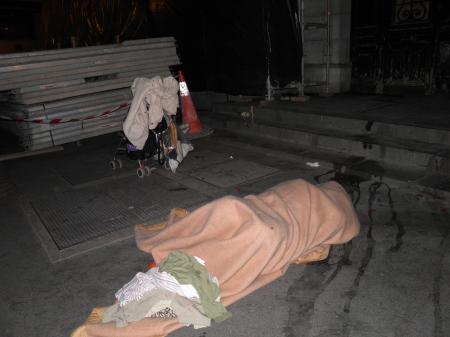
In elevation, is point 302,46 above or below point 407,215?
above

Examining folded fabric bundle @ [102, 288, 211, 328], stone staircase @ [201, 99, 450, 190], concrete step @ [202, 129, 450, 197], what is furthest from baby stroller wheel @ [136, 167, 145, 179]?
folded fabric bundle @ [102, 288, 211, 328]

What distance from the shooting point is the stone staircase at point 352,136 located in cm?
520

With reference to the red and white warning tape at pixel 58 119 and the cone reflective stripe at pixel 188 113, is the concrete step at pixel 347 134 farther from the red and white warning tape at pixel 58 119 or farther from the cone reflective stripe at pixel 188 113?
the red and white warning tape at pixel 58 119

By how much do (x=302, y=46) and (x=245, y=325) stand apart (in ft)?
23.6

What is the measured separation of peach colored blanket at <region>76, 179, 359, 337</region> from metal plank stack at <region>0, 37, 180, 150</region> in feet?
17.4

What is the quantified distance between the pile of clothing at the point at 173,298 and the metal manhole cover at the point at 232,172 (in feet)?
8.48

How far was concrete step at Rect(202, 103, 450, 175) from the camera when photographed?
530 centimetres

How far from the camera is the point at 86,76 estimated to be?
8.20m

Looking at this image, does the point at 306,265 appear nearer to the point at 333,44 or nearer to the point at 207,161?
the point at 207,161

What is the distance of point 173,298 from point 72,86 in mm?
6706

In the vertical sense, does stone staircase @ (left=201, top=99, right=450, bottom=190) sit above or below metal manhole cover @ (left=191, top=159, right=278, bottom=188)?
above

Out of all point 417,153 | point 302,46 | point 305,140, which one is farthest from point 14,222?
point 302,46

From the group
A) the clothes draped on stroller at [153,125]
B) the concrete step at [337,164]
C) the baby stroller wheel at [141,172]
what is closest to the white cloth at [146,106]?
the clothes draped on stroller at [153,125]

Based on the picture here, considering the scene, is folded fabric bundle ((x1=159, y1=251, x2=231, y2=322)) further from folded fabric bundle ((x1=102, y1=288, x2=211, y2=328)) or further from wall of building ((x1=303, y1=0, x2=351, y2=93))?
wall of building ((x1=303, y1=0, x2=351, y2=93))
